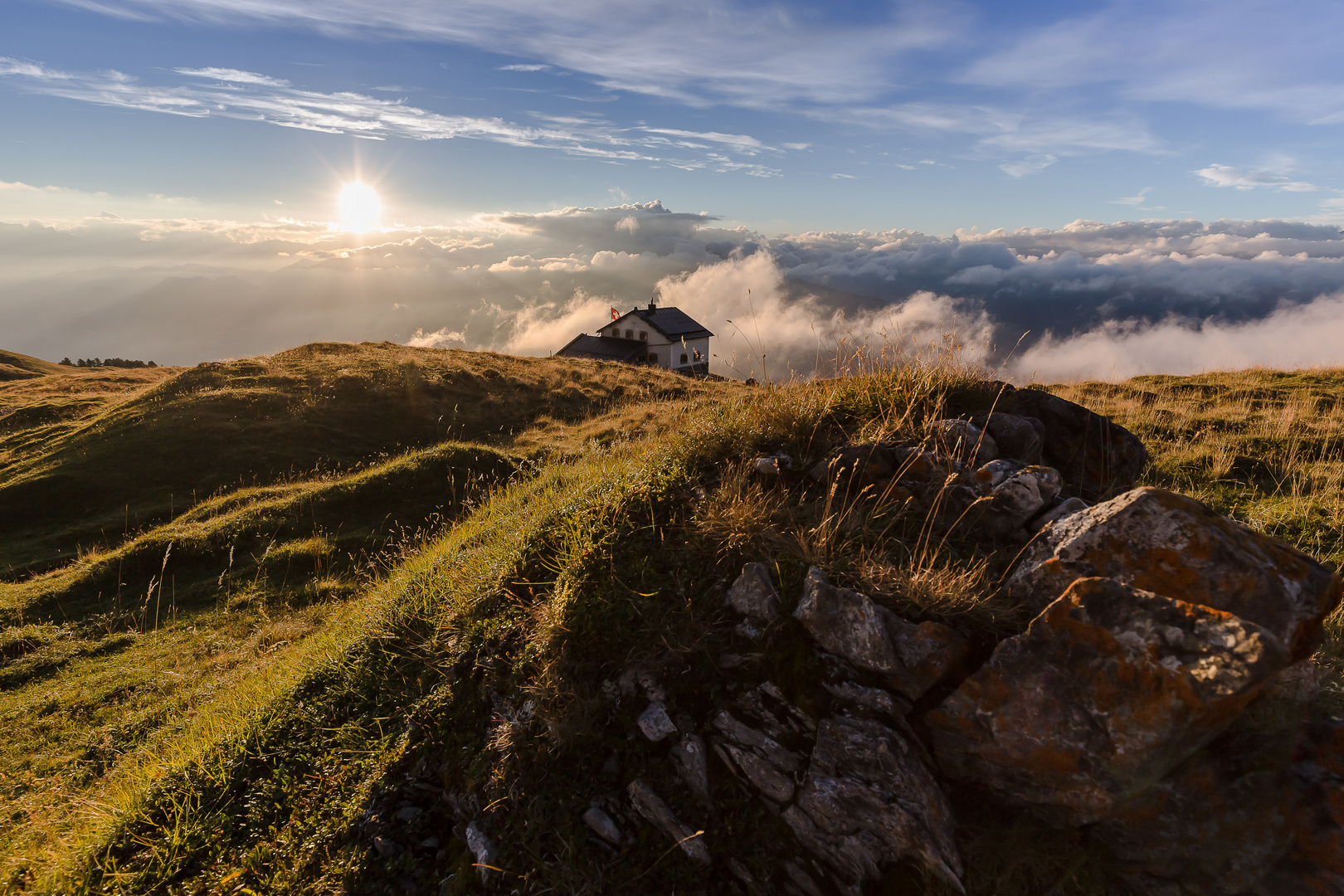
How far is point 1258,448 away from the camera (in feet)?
32.0

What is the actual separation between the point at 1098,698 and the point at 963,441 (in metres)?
2.95

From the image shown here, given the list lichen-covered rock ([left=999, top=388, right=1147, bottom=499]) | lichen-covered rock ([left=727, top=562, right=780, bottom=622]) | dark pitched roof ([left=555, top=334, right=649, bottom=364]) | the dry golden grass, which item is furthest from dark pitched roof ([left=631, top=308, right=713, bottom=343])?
lichen-covered rock ([left=727, top=562, right=780, bottom=622])

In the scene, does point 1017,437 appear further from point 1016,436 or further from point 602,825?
point 602,825

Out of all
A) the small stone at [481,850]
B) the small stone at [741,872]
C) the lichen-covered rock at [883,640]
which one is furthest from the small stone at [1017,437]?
the small stone at [481,850]

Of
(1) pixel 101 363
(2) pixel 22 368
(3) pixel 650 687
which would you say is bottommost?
(2) pixel 22 368

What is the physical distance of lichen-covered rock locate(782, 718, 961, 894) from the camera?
3301 millimetres

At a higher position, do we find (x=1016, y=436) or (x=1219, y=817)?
(x=1016, y=436)

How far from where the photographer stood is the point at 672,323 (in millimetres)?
65812

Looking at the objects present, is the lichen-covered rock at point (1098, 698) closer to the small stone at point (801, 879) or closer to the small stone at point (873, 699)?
the small stone at point (873, 699)

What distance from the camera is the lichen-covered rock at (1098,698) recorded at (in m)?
3.09

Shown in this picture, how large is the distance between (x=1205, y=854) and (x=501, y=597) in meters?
5.20

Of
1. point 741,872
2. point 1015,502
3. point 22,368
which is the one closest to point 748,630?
point 741,872

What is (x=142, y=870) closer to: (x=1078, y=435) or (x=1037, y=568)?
(x=1037, y=568)

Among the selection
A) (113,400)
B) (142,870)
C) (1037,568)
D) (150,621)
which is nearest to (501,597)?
(142,870)
